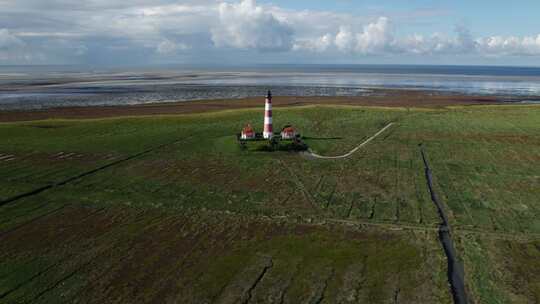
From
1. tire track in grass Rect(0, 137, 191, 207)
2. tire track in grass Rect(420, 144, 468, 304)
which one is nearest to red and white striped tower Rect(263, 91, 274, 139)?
tire track in grass Rect(0, 137, 191, 207)

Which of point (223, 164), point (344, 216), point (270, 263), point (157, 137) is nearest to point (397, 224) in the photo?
point (344, 216)

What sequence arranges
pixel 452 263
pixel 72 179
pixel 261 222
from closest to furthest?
1. pixel 452 263
2. pixel 261 222
3. pixel 72 179

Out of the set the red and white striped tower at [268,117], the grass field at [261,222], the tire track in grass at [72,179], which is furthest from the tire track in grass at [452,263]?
the tire track in grass at [72,179]

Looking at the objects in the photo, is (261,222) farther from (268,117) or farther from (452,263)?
(268,117)

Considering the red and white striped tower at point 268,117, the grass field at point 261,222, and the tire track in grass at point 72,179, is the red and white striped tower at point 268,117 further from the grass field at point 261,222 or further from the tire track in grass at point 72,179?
the tire track in grass at point 72,179

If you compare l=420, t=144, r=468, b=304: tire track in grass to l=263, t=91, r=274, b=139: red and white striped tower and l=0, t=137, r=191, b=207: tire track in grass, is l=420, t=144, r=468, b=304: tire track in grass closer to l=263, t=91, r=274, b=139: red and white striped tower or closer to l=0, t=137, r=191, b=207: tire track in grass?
l=263, t=91, r=274, b=139: red and white striped tower

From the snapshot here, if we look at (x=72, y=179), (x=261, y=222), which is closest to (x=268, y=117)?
(x=72, y=179)

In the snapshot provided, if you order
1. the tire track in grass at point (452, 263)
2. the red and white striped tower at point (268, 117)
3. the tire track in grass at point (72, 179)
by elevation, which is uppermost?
the red and white striped tower at point (268, 117)

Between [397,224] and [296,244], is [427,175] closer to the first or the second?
[397,224]

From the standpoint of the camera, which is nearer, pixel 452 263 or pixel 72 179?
pixel 452 263
